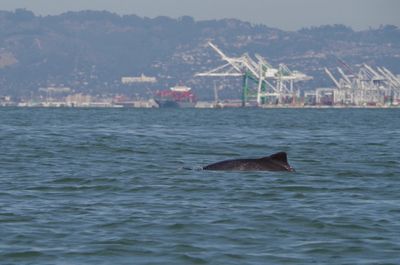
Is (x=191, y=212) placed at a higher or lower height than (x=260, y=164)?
lower

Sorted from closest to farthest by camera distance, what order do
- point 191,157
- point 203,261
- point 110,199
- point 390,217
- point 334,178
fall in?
point 203,261 < point 390,217 < point 110,199 < point 334,178 < point 191,157

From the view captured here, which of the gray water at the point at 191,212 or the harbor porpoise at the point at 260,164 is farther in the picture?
the harbor porpoise at the point at 260,164

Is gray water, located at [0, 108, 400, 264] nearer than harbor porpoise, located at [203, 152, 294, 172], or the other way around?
gray water, located at [0, 108, 400, 264]

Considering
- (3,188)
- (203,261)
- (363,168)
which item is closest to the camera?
(203,261)

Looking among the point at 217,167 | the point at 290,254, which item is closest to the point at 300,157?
the point at 217,167

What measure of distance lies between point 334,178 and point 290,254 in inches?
351

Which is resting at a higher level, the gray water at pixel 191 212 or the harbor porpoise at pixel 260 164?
the harbor porpoise at pixel 260 164

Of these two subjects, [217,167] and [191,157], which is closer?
[217,167]

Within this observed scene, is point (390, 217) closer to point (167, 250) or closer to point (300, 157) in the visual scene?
point (167, 250)

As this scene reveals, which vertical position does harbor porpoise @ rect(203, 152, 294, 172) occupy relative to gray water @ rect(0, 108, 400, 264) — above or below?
above

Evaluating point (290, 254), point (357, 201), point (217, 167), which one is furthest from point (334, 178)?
point (290, 254)

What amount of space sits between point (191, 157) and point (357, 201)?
418 inches

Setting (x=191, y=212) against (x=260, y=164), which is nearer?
(x=191, y=212)

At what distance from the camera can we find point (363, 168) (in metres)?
24.2
